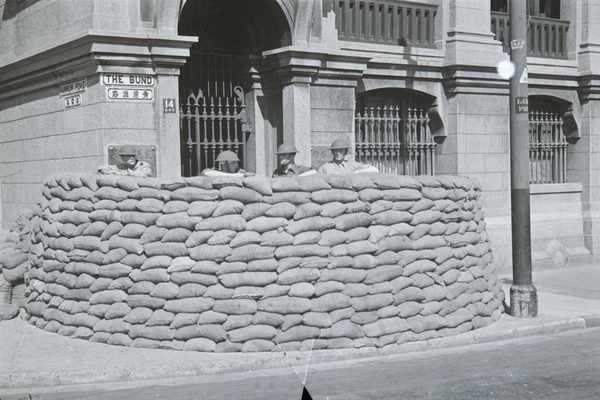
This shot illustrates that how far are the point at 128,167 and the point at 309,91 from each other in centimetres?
375

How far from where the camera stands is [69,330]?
8289 mm

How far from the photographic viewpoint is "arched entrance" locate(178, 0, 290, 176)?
11.9 metres

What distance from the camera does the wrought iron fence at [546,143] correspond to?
15.6 m

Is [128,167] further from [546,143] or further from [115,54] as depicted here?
[546,143]

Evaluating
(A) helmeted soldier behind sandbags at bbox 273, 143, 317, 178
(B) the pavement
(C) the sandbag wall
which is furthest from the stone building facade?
(B) the pavement

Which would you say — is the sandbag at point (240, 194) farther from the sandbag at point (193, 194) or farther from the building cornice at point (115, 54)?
the building cornice at point (115, 54)

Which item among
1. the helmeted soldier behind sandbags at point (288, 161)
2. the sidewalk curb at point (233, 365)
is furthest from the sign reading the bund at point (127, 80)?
the sidewalk curb at point (233, 365)

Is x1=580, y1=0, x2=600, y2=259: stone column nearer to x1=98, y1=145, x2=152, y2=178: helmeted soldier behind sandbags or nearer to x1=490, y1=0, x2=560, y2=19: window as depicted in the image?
x1=490, y1=0, x2=560, y2=19: window

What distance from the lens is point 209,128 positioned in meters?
12.4

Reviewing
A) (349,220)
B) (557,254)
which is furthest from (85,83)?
(557,254)

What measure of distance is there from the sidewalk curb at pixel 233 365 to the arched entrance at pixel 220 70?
5.03 metres

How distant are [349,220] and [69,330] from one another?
3312 mm

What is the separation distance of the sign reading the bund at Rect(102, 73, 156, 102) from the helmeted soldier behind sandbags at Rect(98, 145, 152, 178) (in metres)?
1.01

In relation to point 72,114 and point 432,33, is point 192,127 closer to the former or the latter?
point 72,114
